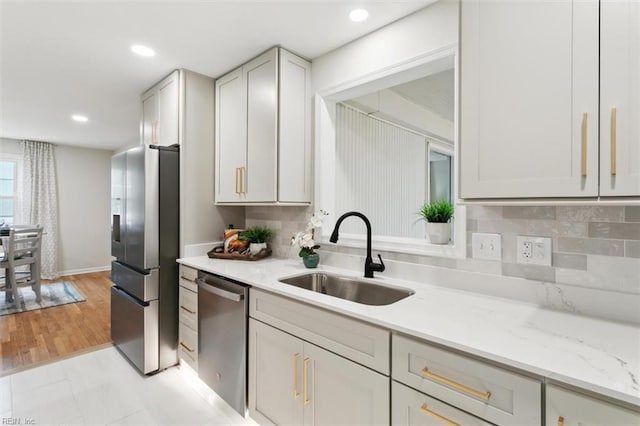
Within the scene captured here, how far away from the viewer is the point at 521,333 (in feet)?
3.36

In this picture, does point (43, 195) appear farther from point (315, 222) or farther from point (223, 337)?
point (315, 222)

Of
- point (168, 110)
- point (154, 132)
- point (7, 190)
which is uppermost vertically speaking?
point (168, 110)

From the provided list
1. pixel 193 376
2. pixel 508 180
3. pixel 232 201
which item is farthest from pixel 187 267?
pixel 508 180

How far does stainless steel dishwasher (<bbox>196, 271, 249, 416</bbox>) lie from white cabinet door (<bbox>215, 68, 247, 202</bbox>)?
0.72 m

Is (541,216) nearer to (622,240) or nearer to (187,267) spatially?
(622,240)

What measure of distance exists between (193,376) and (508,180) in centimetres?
238

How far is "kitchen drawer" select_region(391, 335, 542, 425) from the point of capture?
0.86 meters

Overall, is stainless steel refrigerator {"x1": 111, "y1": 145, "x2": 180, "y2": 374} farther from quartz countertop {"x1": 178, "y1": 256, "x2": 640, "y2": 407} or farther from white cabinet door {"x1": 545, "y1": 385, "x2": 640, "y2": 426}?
white cabinet door {"x1": 545, "y1": 385, "x2": 640, "y2": 426}

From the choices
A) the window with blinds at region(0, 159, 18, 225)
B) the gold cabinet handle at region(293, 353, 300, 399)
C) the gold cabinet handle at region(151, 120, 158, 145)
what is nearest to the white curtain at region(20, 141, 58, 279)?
the window with blinds at region(0, 159, 18, 225)

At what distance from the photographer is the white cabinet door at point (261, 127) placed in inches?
83.3

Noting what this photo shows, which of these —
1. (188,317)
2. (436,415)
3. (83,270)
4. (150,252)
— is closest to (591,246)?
(436,415)

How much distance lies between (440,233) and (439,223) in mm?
54

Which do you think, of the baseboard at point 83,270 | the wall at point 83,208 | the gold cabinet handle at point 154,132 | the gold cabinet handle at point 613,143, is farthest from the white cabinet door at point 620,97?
the baseboard at point 83,270

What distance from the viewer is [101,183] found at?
6113 millimetres
